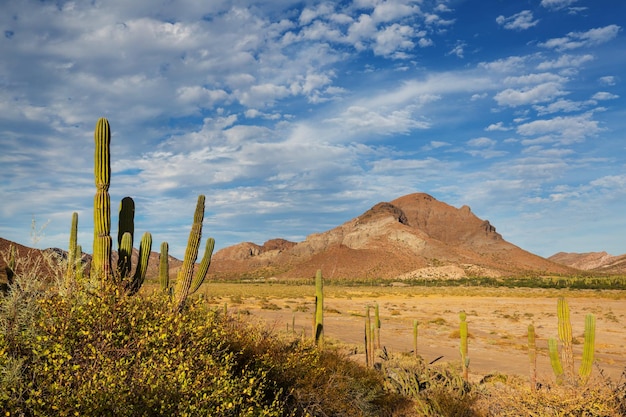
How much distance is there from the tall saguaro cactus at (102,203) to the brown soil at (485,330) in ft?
13.4

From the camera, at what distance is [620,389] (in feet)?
30.4

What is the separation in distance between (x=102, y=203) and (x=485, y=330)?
1132 inches

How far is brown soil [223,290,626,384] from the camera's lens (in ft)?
67.1

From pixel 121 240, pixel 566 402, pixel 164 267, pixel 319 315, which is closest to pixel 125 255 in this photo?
pixel 121 240

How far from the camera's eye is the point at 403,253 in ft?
409

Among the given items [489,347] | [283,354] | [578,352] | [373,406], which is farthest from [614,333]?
[283,354]

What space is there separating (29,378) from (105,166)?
4967mm

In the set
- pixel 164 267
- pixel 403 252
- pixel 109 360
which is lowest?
pixel 109 360

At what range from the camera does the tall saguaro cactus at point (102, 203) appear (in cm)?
941

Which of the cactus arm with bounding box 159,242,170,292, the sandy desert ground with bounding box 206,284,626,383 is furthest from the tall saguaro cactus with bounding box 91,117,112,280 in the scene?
the cactus arm with bounding box 159,242,170,292

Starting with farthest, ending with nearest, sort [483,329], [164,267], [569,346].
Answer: [483,329] → [164,267] → [569,346]

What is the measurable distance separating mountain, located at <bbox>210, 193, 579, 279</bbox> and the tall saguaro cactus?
3999 inches

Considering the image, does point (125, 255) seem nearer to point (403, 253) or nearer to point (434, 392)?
point (434, 392)

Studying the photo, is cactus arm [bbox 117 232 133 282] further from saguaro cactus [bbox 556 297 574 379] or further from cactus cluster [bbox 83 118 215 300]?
saguaro cactus [bbox 556 297 574 379]
